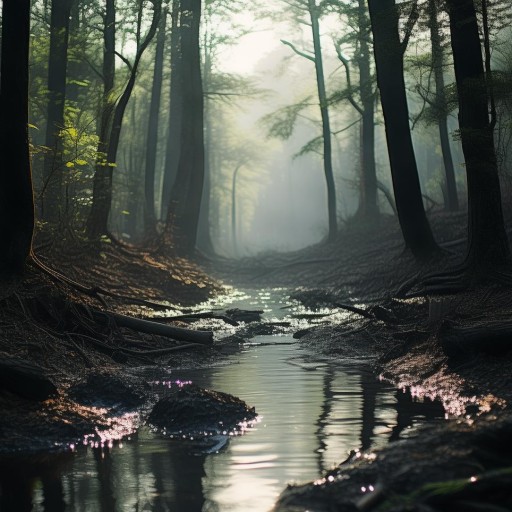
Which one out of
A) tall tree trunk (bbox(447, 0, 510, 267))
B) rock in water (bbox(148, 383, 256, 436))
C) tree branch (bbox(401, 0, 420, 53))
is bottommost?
rock in water (bbox(148, 383, 256, 436))

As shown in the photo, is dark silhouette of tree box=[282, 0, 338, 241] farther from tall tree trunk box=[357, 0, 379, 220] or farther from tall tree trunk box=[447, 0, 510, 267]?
tall tree trunk box=[447, 0, 510, 267]

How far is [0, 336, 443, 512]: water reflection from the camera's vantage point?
5184 millimetres

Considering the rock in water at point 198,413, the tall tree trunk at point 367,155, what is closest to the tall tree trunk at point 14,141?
the rock in water at point 198,413

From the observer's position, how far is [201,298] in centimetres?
2081

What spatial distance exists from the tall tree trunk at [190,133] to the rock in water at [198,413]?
2064cm

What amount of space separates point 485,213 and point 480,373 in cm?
456

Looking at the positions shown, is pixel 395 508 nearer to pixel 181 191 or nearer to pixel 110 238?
pixel 110 238

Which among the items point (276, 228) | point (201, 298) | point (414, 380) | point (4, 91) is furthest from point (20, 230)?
point (276, 228)

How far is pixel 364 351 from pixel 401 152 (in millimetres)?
6464

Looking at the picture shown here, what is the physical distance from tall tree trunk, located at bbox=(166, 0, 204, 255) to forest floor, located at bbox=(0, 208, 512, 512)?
7.28 meters

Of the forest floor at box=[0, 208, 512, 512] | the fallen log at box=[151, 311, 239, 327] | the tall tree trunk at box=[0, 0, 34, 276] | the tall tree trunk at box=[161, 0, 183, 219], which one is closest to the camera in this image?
the forest floor at box=[0, 208, 512, 512]

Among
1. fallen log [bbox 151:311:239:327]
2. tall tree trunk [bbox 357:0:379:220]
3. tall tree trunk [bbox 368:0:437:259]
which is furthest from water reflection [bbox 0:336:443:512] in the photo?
tall tree trunk [bbox 357:0:379:220]

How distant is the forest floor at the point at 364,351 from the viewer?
15.0 feet

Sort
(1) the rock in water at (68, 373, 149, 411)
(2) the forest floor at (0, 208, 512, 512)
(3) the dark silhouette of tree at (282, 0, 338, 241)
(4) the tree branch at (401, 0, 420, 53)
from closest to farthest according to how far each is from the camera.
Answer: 1. (2) the forest floor at (0, 208, 512, 512)
2. (1) the rock in water at (68, 373, 149, 411)
3. (4) the tree branch at (401, 0, 420, 53)
4. (3) the dark silhouette of tree at (282, 0, 338, 241)
